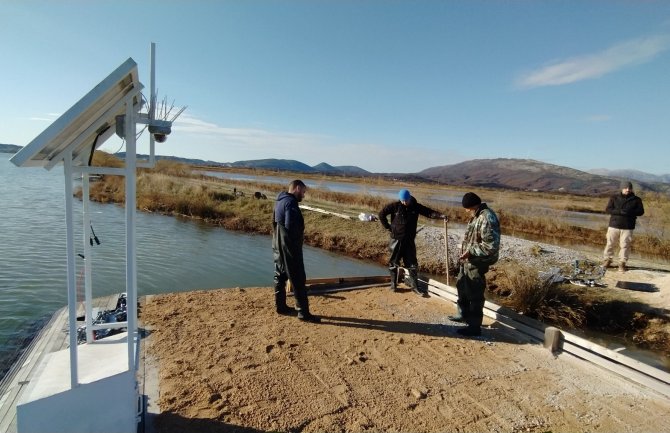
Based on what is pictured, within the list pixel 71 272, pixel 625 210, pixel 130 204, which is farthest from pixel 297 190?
pixel 625 210

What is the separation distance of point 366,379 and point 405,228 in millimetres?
3448

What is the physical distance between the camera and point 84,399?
279 centimetres

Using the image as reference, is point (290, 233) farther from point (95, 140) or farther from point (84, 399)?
point (84, 399)

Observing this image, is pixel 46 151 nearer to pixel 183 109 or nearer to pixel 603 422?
pixel 183 109

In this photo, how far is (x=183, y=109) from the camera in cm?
319

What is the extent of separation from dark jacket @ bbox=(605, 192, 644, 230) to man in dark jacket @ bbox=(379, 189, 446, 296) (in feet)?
19.0

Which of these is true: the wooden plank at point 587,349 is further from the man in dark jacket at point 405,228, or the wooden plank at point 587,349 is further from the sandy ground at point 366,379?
the man in dark jacket at point 405,228

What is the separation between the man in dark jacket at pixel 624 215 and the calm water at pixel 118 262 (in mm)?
6377

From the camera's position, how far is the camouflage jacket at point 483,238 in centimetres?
532

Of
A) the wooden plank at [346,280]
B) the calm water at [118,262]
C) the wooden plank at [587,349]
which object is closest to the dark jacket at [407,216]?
the wooden plank at [346,280]

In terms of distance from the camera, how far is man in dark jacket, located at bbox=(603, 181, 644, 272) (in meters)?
9.66

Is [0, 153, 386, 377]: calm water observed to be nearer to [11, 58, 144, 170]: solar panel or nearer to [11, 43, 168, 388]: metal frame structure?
[11, 43, 168, 388]: metal frame structure

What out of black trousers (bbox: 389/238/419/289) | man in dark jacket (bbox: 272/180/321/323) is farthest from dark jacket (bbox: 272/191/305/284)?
black trousers (bbox: 389/238/419/289)

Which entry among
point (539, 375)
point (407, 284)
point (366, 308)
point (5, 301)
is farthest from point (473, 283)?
point (5, 301)
